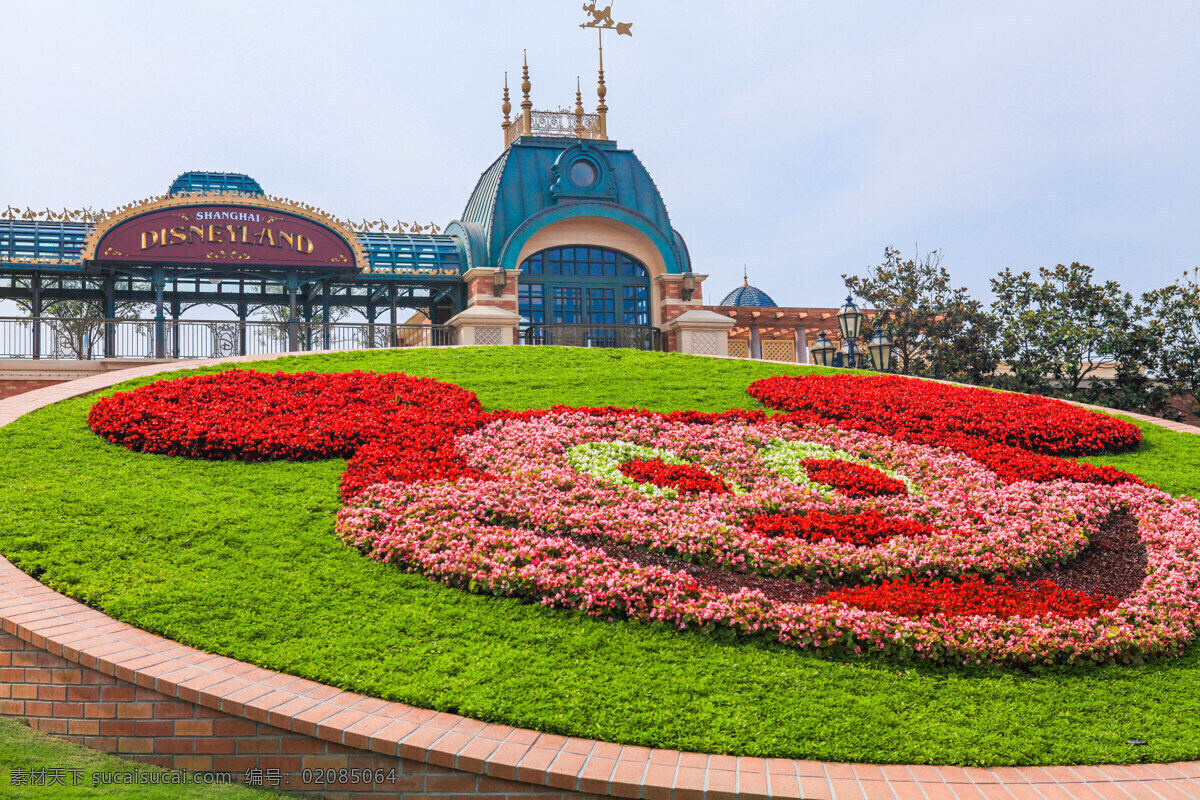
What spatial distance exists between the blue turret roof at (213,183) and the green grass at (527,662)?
19.3 meters

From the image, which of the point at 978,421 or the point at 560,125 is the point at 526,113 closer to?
the point at 560,125

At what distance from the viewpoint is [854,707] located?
5676 millimetres

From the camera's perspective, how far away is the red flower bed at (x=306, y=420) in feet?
33.1

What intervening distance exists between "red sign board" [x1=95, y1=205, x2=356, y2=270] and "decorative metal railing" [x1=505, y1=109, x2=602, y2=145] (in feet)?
23.2

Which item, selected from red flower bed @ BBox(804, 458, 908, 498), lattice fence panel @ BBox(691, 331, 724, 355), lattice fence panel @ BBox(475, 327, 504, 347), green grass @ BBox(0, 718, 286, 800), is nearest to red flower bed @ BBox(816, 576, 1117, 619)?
red flower bed @ BBox(804, 458, 908, 498)

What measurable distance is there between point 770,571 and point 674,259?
18.3 m

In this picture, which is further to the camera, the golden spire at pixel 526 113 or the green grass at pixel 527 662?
the golden spire at pixel 526 113

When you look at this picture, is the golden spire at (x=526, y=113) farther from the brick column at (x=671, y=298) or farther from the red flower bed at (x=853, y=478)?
the red flower bed at (x=853, y=478)

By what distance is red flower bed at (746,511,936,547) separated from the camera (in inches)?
325

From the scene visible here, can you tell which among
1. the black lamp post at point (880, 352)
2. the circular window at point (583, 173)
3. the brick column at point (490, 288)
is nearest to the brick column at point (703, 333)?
the brick column at point (490, 288)

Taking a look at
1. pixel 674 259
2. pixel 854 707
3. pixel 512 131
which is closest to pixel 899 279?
pixel 674 259

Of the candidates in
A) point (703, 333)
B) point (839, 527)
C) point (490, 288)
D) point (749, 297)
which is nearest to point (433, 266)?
point (490, 288)

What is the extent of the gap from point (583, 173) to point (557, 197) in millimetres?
1045

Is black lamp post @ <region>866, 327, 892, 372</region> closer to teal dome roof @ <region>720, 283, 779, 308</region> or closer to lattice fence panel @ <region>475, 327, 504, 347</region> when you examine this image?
lattice fence panel @ <region>475, 327, 504, 347</region>
